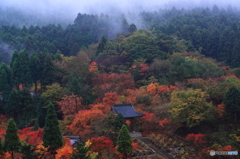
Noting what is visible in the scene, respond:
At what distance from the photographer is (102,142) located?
18.4 meters

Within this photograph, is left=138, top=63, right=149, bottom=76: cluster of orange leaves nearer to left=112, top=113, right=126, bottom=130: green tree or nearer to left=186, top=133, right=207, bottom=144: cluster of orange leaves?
left=112, top=113, right=126, bottom=130: green tree

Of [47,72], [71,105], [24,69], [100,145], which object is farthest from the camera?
[47,72]

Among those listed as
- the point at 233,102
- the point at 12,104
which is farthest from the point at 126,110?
the point at 12,104

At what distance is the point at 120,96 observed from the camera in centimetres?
2911

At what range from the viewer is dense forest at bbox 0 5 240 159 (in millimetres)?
18625

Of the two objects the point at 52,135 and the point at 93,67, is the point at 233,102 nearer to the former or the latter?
the point at 52,135

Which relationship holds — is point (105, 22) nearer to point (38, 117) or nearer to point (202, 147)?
point (38, 117)

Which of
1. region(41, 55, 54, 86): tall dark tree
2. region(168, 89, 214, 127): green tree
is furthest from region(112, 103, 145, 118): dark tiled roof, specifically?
region(41, 55, 54, 86): tall dark tree

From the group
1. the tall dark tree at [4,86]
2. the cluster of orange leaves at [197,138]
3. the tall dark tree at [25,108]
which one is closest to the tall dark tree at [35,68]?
the tall dark tree at [4,86]

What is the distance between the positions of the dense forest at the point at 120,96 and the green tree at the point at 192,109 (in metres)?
0.09

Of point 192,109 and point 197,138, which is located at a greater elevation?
point 192,109

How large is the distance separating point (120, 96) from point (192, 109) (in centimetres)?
963

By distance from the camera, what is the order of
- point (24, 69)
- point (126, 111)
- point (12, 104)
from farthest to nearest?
point (24, 69)
point (12, 104)
point (126, 111)

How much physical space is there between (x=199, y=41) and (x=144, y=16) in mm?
30057
